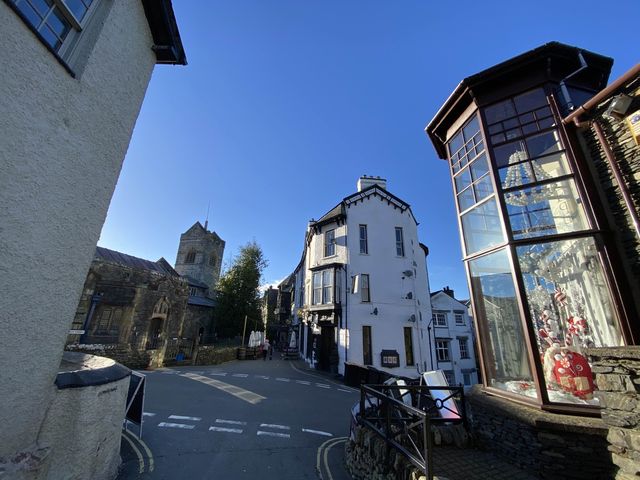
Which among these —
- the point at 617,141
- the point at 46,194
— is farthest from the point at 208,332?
the point at 617,141

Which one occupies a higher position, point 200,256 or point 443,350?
point 200,256

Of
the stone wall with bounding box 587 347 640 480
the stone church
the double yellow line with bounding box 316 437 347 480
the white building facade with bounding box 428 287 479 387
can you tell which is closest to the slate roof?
the stone church

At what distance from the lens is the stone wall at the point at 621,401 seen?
3574 mm

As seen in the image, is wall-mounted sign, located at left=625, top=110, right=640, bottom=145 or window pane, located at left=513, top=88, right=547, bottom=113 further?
window pane, located at left=513, top=88, right=547, bottom=113

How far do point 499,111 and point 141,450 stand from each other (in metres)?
11.5

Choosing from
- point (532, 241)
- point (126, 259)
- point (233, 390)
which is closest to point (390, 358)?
point (233, 390)

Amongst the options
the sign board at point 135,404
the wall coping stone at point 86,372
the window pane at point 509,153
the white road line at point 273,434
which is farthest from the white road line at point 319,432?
the window pane at point 509,153

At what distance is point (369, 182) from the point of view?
72.9ft

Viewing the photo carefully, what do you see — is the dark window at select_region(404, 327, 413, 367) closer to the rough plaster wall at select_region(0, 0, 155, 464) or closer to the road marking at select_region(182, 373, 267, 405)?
the road marking at select_region(182, 373, 267, 405)

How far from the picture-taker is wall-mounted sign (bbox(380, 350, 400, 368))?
16.9 metres

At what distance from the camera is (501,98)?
699 cm

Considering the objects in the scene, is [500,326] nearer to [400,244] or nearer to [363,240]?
[363,240]

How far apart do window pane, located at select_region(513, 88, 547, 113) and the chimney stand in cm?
1521

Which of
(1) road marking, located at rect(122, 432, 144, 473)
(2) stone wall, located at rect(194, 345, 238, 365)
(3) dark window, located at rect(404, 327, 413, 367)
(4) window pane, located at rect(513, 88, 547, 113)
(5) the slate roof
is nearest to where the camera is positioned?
(1) road marking, located at rect(122, 432, 144, 473)
